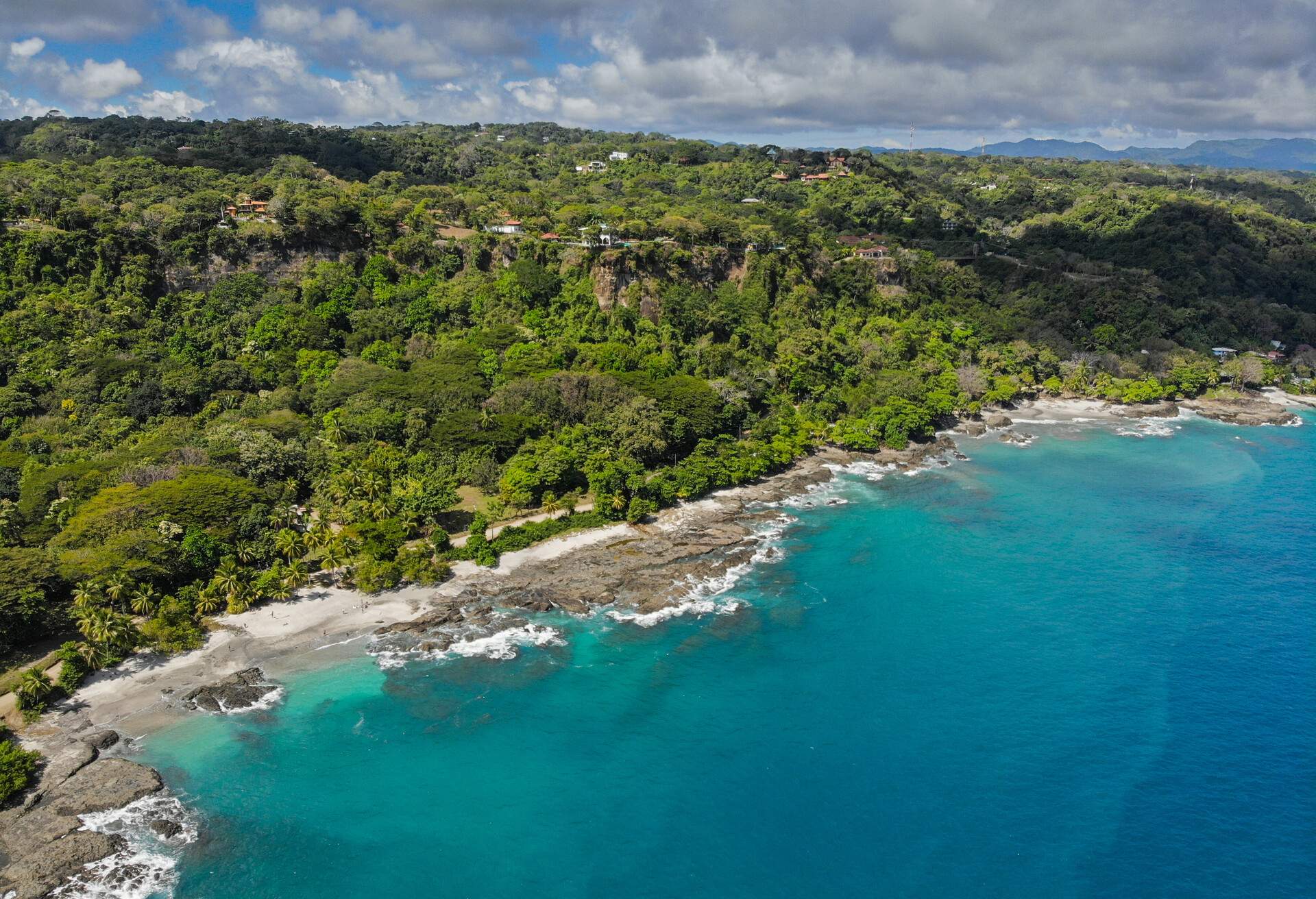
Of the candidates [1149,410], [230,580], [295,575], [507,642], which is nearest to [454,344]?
[295,575]

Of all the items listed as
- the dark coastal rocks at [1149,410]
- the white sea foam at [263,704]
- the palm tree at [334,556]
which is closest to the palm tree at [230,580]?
the palm tree at [334,556]

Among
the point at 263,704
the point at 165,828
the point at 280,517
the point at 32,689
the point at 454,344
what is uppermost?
the point at 454,344

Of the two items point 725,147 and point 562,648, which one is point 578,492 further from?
point 725,147

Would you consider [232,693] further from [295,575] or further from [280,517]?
[280,517]

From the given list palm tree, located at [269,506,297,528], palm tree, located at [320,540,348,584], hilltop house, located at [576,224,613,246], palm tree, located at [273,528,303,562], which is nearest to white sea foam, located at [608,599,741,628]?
palm tree, located at [320,540,348,584]

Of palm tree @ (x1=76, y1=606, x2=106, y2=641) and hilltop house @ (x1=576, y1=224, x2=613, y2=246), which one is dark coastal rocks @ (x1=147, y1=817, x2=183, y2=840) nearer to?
palm tree @ (x1=76, y1=606, x2=106, y2=641)
